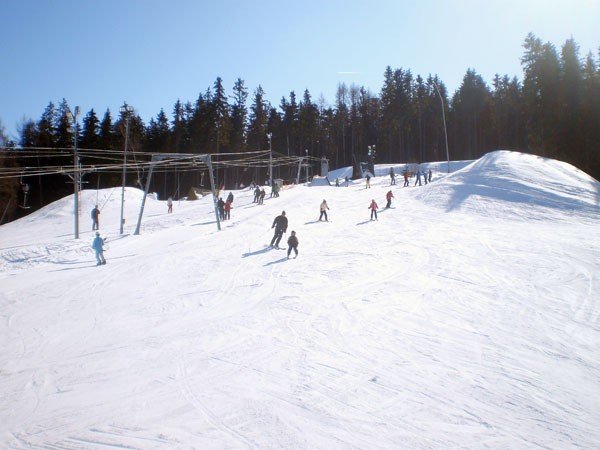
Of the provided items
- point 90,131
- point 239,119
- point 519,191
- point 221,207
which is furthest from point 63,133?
point 519,191

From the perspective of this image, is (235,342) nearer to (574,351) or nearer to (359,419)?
(359,419)

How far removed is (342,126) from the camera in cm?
8169

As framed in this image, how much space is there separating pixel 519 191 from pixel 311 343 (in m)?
24.4

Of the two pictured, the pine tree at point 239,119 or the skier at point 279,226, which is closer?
the skier at point 279,226

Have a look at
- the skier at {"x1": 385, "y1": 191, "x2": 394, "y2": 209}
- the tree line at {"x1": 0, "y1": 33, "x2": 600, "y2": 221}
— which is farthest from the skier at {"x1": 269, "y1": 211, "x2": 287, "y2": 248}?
the tree line at {"x1": 0, "y1": 33, "x2": 600, "y2": 221}

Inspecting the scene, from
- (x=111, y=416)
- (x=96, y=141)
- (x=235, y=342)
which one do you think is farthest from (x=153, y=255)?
(x=96, y=141)

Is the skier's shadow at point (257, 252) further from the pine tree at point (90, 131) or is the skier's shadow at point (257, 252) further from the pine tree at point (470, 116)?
the pine tree at point (470, 116)

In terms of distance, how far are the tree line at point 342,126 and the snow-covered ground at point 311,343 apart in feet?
134

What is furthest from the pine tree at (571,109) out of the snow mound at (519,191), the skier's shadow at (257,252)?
the skier's shadow at (257,252)

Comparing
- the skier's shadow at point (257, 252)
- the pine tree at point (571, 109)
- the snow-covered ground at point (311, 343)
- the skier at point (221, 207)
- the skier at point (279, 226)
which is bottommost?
the snow-covered ground at point (311, 343)

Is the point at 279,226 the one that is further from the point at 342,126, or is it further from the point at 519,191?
the point at 342,126

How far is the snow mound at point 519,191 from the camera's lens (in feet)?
77.9

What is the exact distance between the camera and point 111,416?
5.90 meters

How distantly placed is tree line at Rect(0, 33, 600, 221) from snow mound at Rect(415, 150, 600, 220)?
68.4 feet
